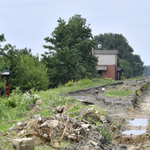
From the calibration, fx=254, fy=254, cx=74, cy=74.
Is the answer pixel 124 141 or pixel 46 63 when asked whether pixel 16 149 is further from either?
pixel 46 63

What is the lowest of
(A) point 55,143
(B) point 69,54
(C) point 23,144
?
(A) point 55,143

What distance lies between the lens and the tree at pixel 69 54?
35.4 meters

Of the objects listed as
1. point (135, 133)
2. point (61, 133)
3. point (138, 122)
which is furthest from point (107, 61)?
point (61, 133)

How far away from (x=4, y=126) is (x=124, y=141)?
12.6 feet

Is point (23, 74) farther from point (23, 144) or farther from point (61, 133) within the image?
point (23, 144)

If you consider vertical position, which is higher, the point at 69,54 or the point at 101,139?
the point at 69,54

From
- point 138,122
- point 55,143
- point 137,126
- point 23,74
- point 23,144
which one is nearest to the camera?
point 23,144

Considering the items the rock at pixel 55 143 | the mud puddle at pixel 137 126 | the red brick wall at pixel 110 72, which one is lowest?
the mud puddle at pixel 137 126

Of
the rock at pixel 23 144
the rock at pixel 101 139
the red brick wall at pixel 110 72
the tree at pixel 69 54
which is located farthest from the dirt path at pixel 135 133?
the red brick wall at pixel 110 72

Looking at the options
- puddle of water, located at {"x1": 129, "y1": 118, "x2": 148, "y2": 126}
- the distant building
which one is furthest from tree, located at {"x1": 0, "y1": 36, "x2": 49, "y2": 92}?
the distant building

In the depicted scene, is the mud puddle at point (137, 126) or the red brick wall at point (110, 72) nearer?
the mud puddle at point (137, 126)

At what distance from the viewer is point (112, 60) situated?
57.4 m

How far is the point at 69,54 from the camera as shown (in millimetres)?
35906

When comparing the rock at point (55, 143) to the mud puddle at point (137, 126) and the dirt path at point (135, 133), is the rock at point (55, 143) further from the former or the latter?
the mud puddle at point (137, 126)
